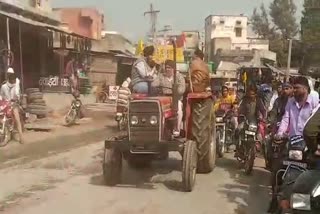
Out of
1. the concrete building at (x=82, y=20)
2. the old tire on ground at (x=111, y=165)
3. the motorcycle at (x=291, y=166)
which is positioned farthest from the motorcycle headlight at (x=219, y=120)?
the concrete building at (x=82, y=20)

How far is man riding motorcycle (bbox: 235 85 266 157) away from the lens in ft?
35.5

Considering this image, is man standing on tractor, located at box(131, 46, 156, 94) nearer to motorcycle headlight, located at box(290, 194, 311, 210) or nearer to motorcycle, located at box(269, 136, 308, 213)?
→ motorcycle, located at box(269, 136, 308, 213)

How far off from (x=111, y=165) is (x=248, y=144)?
292 cm

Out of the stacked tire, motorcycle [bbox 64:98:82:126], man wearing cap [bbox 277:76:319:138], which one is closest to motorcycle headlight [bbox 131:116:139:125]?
man wearing cap [bbox 277:76:319:138]

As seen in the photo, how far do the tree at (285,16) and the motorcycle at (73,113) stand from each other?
70.6 meters

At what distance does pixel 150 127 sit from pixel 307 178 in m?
3.95

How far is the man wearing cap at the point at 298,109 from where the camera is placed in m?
6.82

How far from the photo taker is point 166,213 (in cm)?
719

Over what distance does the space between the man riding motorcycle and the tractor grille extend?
2.77 metres

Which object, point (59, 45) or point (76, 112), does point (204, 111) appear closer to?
point (76, 112)

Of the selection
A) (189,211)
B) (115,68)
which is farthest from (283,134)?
(115,68)

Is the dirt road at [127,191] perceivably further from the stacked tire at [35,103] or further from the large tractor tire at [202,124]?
the stacked tire at [35,103]

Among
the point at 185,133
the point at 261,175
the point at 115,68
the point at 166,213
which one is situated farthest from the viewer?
the point at 115,68

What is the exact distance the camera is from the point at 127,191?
8.52 meters
